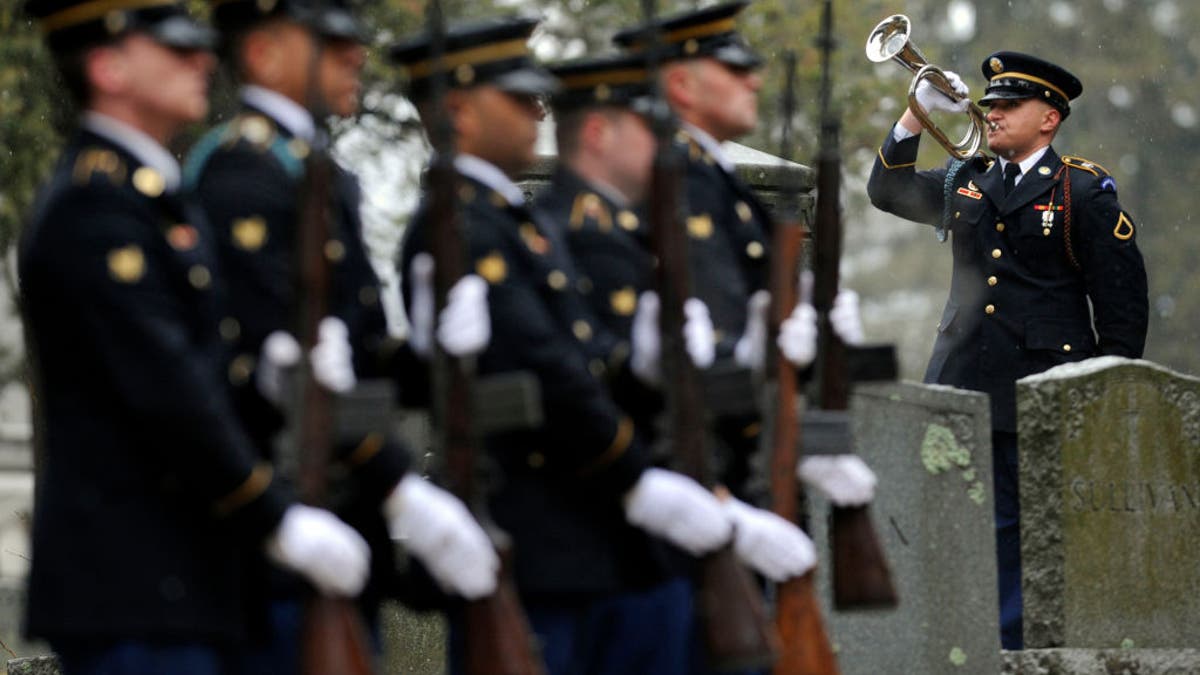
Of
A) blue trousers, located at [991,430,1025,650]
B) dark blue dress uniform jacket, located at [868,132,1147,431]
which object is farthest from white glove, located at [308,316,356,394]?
dark blue dress uniform jacket, located at [868,132,1147,431]

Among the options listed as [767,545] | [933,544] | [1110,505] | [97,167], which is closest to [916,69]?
[1110,505]

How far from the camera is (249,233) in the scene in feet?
17.4

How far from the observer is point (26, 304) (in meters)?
4.91

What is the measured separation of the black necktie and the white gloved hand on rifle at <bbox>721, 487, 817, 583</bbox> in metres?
3.88

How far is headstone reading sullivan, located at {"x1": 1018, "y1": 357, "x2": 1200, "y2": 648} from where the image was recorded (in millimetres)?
8539

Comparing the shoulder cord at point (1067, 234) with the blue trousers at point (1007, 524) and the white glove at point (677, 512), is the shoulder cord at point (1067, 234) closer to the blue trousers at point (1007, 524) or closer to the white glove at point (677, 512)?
the blue trousers at point (1007, 524)

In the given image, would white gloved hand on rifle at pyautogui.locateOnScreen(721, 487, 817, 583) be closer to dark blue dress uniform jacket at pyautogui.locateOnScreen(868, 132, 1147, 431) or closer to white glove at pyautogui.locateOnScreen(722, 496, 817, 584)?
white glove at pyautogui.locateOnScreen(722, 496, 817, 584)

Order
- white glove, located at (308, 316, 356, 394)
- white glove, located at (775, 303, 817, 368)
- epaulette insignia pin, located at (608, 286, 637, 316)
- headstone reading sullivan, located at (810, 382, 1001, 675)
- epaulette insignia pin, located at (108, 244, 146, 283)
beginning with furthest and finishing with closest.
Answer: headstone reading sullivan, located at (810, 382, 1001, 675)
white glove, located at (775, 303, 817, 368)
epaulette insignia pin, located at (608, 286, 637, 316)
white glove, located at (308, 316, 356, 394)
epaulette insignia pin, located at (108, 244, 146, 283)

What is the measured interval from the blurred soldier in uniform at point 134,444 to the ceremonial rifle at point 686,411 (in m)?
1.09

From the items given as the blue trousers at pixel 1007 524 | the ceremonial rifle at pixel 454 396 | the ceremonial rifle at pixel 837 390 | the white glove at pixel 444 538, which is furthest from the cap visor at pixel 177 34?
the blue trousers at pixel 1007 524

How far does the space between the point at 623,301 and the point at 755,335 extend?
469 millimetres

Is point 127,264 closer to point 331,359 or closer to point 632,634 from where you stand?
point 331,359

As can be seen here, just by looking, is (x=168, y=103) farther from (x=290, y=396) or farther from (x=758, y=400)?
(x=758, y=400)

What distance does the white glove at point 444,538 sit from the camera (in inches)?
206
